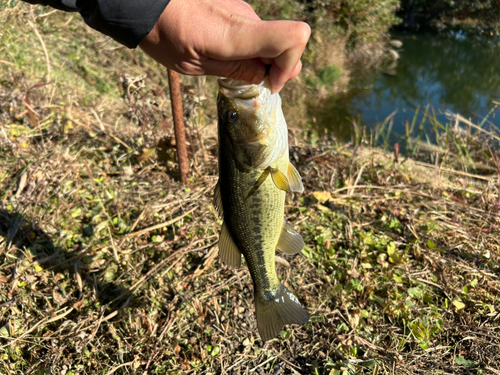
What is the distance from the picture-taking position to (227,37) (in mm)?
1369

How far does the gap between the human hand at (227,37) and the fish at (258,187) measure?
185mm

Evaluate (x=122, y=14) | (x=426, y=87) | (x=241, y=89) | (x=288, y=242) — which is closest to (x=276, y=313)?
(x=288, y=242)

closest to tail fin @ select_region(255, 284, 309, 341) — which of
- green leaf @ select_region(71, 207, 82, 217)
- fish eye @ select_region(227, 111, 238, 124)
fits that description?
fish eye @ select_region(227, 111, 238, 124)

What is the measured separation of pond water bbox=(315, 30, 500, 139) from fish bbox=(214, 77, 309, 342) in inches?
227

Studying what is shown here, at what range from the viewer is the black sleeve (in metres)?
1.32

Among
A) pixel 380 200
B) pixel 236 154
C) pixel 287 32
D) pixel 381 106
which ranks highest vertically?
pixel 287 32

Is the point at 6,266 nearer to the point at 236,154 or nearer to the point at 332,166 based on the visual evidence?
the point at 236,154

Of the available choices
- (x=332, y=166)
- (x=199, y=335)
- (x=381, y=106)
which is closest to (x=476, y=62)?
(x=381, y=106)

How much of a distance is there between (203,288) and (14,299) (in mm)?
1383

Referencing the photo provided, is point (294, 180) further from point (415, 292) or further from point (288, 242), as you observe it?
point (415, 292)

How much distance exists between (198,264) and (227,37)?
216 cm

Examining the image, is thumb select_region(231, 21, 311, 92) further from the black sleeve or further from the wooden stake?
the wooden stake

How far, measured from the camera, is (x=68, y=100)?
4.60 metres

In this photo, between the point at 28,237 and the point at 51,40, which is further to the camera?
the point at 51,40
